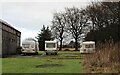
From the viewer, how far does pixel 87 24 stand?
82188 mm

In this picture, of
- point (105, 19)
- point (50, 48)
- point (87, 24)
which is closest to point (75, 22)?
point (87, 24)

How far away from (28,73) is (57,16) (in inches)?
2780

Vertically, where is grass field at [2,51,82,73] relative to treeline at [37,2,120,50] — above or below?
below

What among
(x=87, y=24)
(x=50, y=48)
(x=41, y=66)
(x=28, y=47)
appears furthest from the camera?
(x=87, y=24)

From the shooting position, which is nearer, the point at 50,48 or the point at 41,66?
the point at 41,66

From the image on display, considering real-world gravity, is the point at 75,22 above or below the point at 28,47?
above

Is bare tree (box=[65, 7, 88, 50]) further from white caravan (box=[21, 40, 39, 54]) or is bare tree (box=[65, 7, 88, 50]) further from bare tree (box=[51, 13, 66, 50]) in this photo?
white caravan (box=[21, 40, 39, 54])

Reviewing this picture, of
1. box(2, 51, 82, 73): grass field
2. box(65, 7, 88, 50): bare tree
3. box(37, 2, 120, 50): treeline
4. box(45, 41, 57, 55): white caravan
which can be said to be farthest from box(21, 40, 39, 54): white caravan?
box(65, 7, 88, 50): bare tree

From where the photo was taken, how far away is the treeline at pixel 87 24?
185 feet

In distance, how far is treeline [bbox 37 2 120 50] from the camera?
185 feet

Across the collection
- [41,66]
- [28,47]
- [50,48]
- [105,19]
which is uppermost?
→ [105,19]

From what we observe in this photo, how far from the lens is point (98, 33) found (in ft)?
204

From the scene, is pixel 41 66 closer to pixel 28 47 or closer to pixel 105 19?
pixel 28 47

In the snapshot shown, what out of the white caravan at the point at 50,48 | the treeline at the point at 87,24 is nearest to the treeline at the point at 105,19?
the treeline at the point at 87,24
